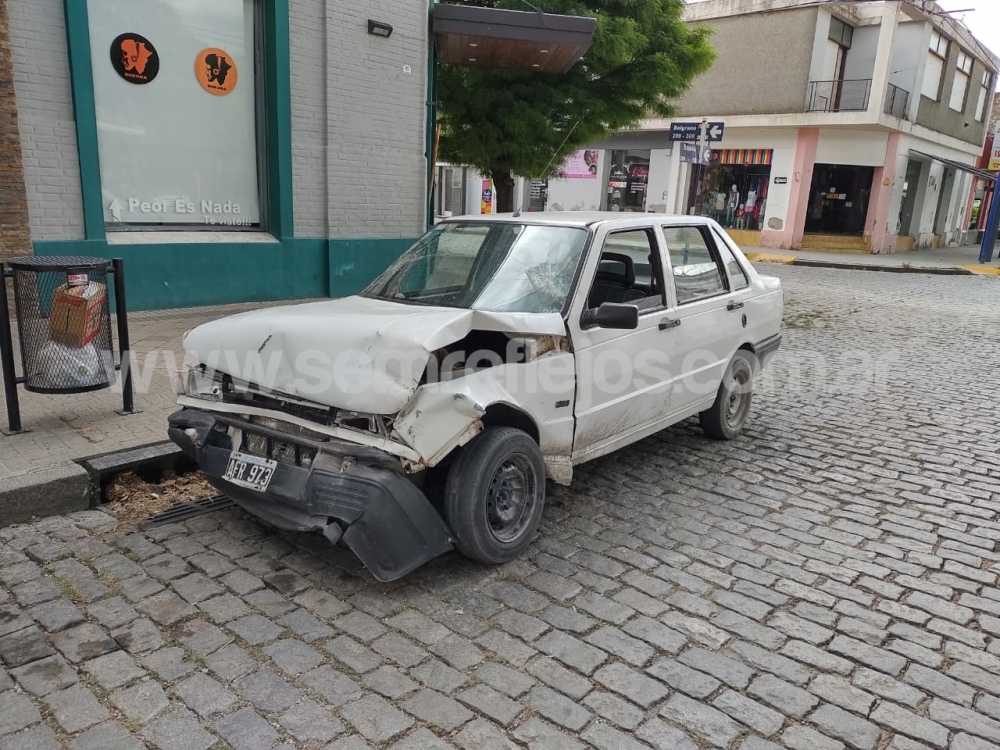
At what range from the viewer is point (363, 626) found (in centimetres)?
333

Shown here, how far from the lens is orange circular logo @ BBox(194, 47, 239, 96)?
901cm

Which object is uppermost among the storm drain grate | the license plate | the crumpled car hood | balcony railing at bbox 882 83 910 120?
balcony railing at bbox 882 83 910 120

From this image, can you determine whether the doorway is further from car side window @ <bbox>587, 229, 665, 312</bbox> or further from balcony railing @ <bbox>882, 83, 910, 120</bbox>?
car side window @ <bbox>587, 229, 665, 312</bbox>

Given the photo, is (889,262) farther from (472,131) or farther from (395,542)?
(395,542)

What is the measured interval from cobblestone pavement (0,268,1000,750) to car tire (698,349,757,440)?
611 millimetres

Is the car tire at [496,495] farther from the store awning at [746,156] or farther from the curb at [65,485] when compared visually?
the store awning at [746,156]

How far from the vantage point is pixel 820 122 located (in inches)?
992

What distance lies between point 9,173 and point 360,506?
6.40 metres

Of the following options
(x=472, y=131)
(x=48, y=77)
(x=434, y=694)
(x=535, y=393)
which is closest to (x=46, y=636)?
(x=434, y=694)

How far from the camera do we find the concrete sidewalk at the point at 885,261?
22141 mm

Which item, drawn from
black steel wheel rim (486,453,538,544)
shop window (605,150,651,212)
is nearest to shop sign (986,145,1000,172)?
shop window (605,150,651,212)

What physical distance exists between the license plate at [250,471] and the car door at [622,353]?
1.67 m

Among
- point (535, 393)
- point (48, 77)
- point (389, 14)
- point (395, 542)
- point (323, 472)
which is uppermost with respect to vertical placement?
point (389, 14)

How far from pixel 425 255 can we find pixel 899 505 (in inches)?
135
